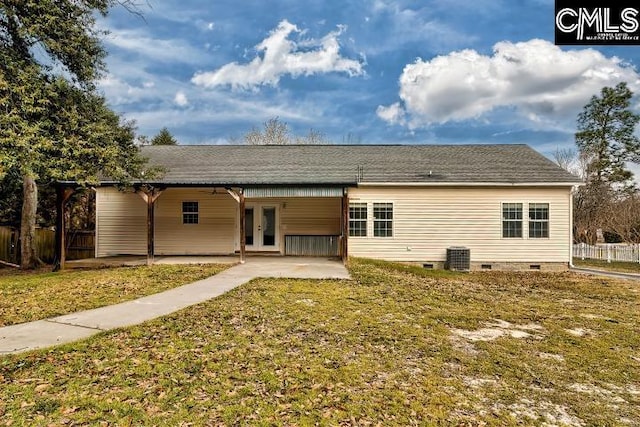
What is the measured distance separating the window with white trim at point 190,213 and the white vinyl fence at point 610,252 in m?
19.7

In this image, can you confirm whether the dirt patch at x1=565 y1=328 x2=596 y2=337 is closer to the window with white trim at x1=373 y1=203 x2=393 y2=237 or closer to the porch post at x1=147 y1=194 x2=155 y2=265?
the window with white trim at x1=373 y1=203 x2=393 y2=237

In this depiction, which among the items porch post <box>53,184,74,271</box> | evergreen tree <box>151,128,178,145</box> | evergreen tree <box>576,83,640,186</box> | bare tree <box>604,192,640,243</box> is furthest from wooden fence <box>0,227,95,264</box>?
evergreen tree <box>576,83,640,186</box>

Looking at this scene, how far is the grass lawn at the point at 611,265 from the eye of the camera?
15.8 metres

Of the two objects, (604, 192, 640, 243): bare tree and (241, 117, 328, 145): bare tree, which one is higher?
(241, 117, 328, 145): bare tree

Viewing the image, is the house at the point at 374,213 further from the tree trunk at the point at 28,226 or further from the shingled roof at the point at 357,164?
the tree trunk at the point at 28,226

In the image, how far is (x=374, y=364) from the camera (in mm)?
4555

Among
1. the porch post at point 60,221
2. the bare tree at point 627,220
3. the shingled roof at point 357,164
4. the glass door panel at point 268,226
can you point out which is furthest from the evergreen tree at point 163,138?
the bare tree at point 627,220

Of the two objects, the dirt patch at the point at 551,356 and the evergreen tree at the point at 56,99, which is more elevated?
the evergreen tree at the point at 56,99

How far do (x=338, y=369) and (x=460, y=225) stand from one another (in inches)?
464

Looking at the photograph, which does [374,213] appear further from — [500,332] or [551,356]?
[551,356]

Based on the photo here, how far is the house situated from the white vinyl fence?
6.37m

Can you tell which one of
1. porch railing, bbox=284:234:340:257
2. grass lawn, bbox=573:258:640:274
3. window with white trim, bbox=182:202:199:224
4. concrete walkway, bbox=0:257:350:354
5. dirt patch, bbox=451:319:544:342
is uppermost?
window with white trim, bbox=182:202:199:224

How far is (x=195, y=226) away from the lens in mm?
15406

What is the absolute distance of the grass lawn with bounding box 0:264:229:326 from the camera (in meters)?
6.86
